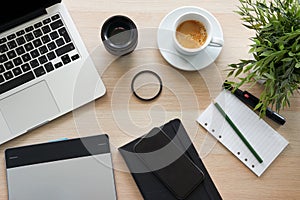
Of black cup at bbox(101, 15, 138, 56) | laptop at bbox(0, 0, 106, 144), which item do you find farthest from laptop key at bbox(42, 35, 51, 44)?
black cup at bbox(101, 15, 138, 56)

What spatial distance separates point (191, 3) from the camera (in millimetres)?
1037

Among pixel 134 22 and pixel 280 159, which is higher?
pixel 134 22

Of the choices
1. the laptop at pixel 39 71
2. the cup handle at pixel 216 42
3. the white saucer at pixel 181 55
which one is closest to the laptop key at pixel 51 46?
the laptop at pixel 39 71

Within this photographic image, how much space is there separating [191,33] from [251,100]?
0.62 ft

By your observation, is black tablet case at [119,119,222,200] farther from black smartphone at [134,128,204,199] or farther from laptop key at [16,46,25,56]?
laptop key at [16,46,25,56]

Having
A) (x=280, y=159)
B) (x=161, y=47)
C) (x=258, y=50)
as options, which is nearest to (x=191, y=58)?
(x=161, y=47)

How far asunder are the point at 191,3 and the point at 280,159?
0.38 metres

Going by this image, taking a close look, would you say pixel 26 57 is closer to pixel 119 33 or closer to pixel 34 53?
pixel 34 53

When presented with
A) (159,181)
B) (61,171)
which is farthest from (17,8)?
(159,181)

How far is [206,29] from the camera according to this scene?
0.99 meters

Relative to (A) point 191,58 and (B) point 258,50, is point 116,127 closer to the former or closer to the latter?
(A) point 191,58

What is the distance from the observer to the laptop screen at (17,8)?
3.09ft

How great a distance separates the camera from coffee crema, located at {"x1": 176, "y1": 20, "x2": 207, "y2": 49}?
99cm

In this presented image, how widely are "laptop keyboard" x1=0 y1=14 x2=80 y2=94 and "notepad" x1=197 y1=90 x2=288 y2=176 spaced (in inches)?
12.4
